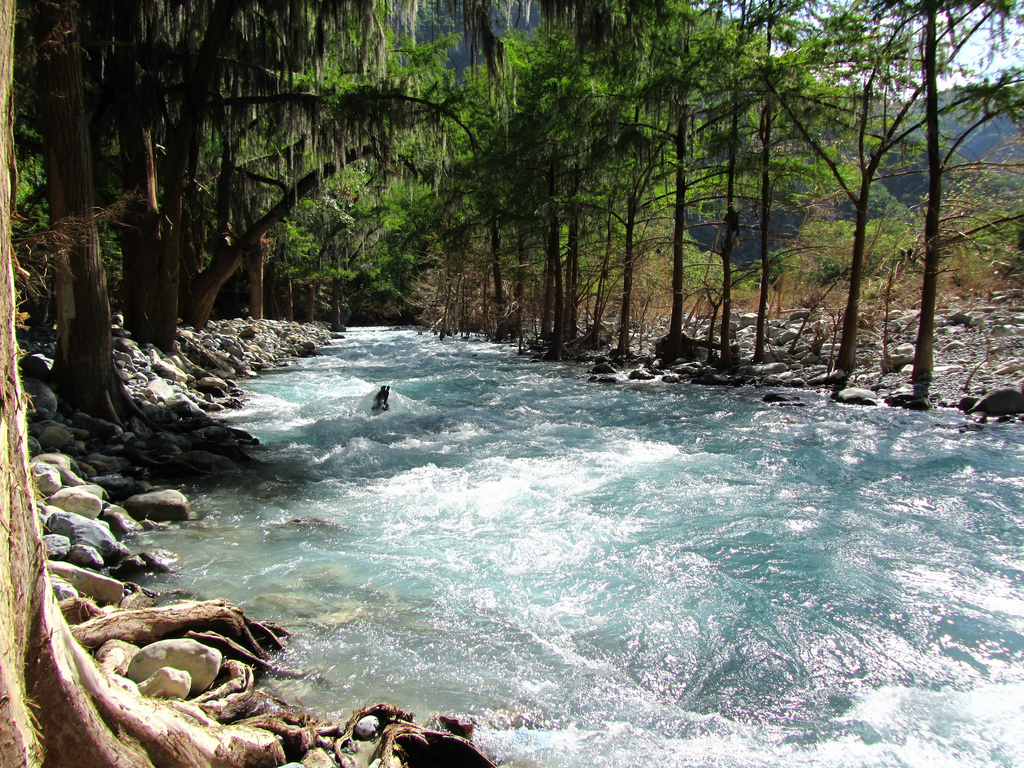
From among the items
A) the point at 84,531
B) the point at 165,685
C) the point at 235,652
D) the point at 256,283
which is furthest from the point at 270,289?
the point at 165,685

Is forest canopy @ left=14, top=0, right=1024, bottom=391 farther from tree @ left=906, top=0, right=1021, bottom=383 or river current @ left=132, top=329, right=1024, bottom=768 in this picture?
river current @ left=132, top=329, right=1024, bottom=768

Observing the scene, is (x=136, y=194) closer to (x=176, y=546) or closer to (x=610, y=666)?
(x=176, y=546)

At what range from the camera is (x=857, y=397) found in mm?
12422

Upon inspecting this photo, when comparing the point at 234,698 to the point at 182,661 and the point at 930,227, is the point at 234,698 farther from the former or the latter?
the point at 930,227

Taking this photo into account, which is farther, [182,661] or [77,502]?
[77,502]

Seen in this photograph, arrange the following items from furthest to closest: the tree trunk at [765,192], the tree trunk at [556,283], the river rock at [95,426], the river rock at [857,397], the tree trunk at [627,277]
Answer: the tree trunk at [556,283] → the tree trunk at [627,277] → the tree trunk at [765,192] → the river rock at [857,397] → the river rock at [95,426]

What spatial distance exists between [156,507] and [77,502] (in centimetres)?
77

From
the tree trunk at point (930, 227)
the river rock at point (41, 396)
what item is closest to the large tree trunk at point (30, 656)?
the river rock at point (41, 396)

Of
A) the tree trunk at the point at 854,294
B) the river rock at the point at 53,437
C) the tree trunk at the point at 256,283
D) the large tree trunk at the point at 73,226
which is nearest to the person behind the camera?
the river rock at the point at 53,437

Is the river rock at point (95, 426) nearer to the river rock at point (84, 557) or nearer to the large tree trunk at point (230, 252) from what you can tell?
the river rock at point (84, 557)

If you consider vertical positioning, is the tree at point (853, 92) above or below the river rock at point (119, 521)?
above

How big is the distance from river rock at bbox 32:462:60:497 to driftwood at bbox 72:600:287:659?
94.5 inches

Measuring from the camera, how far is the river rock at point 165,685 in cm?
294

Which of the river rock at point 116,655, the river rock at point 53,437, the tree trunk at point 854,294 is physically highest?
the tree trunk at point 854,294
